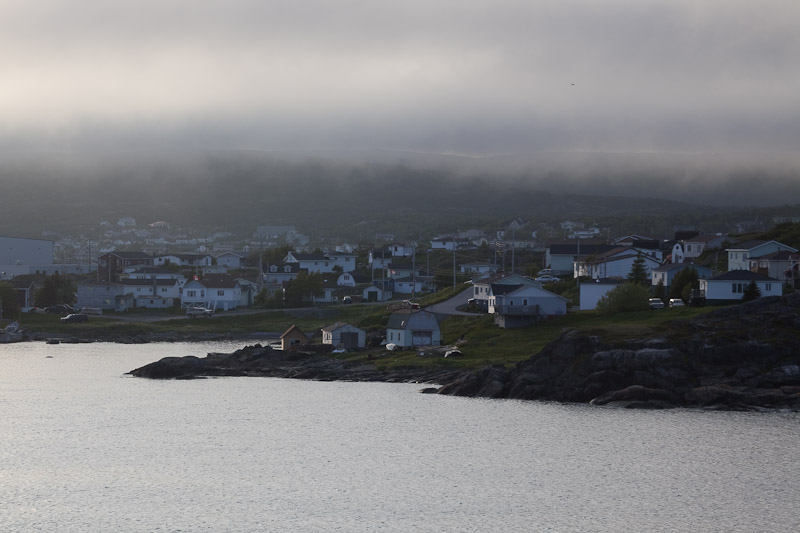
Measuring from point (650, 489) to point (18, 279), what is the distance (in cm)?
9951

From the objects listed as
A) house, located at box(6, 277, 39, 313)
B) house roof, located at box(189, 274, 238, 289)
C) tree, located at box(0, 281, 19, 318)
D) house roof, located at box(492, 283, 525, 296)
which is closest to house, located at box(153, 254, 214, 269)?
house, located at box(6, 277, 39, 313)

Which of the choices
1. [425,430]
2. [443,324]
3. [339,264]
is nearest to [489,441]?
[425,430]

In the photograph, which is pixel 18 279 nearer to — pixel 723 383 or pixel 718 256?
pixel 718 256

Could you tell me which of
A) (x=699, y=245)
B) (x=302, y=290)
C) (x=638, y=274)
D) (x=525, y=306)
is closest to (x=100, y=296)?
(x=302, y=290)

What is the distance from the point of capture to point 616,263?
318 ft

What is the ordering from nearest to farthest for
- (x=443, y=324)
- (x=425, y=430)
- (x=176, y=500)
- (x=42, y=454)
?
(x=176, y=500), (x=42, y=454), (x=425, y=430), (x=443, y=324)

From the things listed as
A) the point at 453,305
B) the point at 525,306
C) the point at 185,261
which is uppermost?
the point at 185,261

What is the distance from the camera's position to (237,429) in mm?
51625

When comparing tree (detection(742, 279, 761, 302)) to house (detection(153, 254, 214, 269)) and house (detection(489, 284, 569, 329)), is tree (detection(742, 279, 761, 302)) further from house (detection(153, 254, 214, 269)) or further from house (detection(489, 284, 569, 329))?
house (detection(153, 254, 214, 269))

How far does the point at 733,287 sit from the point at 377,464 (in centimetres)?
3993

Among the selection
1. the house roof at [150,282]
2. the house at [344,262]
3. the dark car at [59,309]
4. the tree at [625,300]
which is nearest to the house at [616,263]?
the tree at [625,300]

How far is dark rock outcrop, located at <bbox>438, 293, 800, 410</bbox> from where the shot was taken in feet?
183

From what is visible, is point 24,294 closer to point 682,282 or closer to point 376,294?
point 376,294

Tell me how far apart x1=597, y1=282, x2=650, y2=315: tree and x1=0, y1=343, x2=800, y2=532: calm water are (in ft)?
59.2
